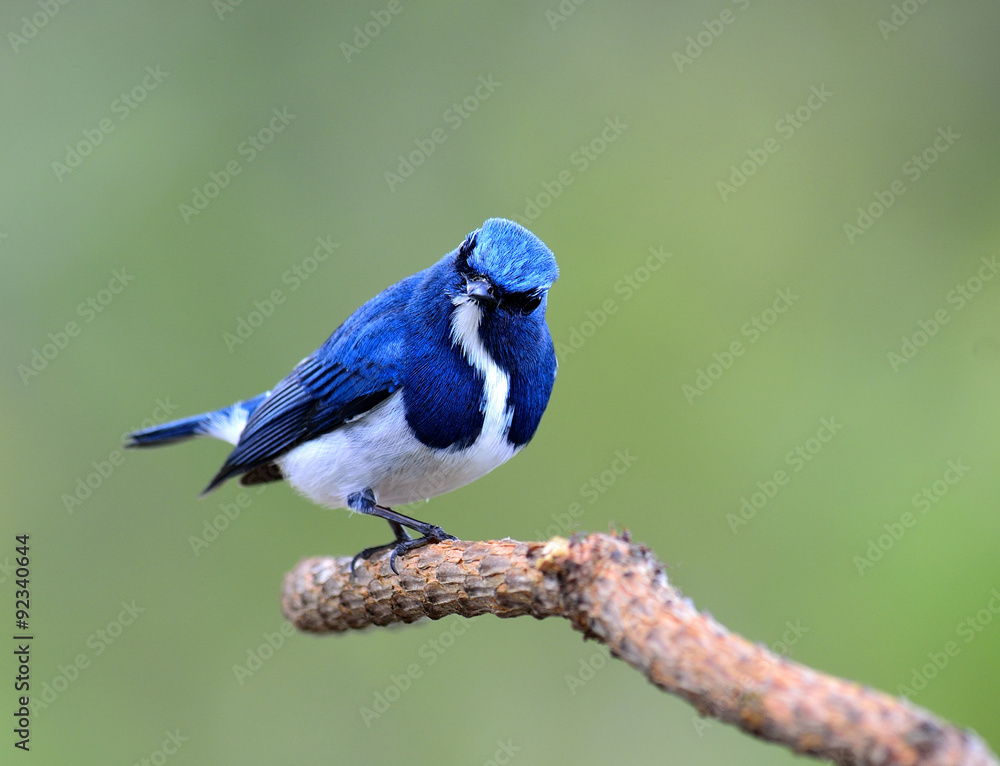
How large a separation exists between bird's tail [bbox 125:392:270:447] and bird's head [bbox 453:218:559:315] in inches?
81.9

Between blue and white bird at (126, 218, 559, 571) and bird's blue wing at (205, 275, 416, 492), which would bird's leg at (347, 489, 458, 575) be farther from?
bird's blue wing at (205, 275, 416, 492)

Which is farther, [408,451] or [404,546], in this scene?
[408,451]

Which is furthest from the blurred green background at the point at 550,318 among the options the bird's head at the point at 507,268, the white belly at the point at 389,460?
the bird's head at the point at 507,268

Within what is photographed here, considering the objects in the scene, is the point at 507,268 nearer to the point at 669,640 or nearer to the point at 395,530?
the point at 395,530

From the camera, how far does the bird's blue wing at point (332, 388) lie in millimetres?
4180

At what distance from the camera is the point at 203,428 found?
17.9 feet

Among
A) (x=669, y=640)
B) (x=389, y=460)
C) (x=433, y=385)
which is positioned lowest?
(x=669, y=640)

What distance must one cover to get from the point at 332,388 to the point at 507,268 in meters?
1.15

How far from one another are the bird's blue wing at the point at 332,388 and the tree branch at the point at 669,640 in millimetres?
832

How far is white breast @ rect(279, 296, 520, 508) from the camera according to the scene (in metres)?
4.01

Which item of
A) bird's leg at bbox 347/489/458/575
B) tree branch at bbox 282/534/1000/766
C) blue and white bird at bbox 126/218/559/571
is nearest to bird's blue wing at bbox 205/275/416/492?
blue and white bird at bbox 126/218/559/571

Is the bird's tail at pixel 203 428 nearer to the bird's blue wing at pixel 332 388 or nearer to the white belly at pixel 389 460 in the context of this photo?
the bird's blue wing at pixel 332 388

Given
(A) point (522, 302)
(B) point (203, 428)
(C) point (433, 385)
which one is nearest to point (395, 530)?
(C) point (433, 385)

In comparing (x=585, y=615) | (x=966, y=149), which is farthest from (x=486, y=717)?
(x=966, y=149)
